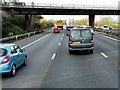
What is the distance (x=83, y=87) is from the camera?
8305 millimetres

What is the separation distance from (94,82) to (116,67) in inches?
136

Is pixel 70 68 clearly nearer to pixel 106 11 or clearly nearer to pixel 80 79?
pixel 80 79

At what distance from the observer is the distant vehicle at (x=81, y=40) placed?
18.2m

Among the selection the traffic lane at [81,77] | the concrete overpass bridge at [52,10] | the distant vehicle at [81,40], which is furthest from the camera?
the concrete overpass bridge at [52,10]

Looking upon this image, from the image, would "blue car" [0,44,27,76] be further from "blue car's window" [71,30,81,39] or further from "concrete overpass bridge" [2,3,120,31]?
"concrete overpass bridge" [2,3,120,31]

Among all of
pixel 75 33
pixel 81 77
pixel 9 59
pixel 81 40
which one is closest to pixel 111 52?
pixel 81 40

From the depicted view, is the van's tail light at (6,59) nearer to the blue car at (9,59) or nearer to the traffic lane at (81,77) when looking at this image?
the blue car at (9,59)

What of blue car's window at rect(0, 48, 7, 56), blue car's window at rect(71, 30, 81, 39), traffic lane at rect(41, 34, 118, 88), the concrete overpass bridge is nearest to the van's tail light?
blue car's window at rect(0, 48, 7, 56)

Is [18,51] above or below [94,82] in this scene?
above

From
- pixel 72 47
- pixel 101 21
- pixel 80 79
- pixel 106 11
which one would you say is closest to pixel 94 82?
pixel 80 79

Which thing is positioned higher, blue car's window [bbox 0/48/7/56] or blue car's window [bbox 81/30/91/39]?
blue car's window [bbox 81/30/91/39]

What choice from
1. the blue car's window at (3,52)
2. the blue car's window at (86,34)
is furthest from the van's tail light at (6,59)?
the blue car's window at (86,34)

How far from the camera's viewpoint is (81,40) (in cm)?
1816

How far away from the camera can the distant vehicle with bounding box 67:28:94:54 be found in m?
18.2
